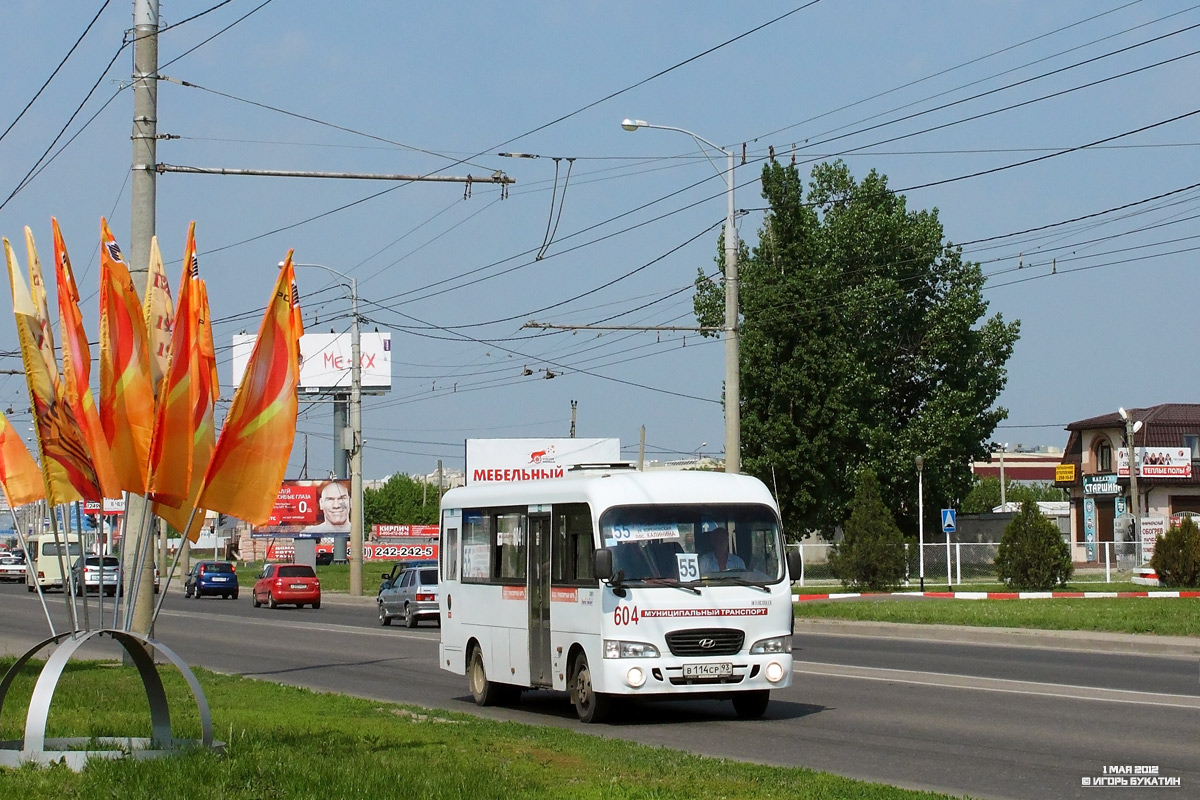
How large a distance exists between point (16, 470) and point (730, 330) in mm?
22469

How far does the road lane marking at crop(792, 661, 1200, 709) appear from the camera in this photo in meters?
15.8

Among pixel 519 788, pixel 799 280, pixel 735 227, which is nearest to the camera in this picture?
pixel 519 788

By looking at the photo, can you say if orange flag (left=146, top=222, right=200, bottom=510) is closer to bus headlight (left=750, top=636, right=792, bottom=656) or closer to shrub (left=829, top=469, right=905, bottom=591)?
bus headlight (left=750, top=636, right=792, bottom=656)

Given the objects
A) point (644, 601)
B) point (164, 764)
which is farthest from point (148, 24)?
point (164, 764)

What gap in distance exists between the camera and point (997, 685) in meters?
17.8

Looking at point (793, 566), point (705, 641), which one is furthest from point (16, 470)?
point (793, 566)

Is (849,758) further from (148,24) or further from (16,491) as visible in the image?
(148,24)

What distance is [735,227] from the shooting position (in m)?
32.5

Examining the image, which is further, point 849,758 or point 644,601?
point 644,601

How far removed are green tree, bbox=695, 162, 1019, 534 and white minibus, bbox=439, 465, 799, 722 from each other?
40105 mm

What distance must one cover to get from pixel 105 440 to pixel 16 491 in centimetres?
114


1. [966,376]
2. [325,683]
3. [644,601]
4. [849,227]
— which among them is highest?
[849,227]

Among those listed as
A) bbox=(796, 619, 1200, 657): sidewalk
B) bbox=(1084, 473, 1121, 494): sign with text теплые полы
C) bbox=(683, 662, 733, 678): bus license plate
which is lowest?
bbox=(796, 619, 1200, 657): sidewalk

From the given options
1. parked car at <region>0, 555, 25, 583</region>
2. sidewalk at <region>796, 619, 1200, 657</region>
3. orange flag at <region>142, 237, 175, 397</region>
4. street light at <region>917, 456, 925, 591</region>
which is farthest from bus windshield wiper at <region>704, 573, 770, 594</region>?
parked car at <region>0, 555, 25, 583</region>
